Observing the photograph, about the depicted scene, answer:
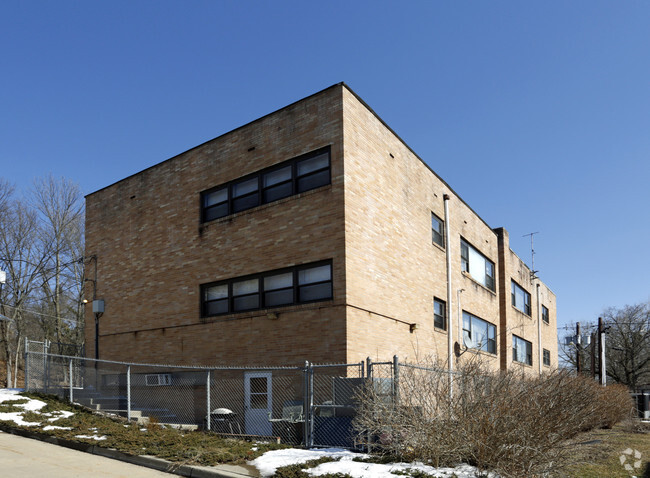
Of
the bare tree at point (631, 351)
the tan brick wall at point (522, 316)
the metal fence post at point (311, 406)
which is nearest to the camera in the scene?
the metal fence post at point (311, 406)

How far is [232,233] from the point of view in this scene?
714 inches

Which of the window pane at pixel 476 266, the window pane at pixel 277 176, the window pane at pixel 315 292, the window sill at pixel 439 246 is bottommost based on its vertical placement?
the window pane at pixel 315 292

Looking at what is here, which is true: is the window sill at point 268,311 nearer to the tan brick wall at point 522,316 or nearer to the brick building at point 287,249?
the brick building at point 287,249

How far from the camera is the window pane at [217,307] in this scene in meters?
18.1

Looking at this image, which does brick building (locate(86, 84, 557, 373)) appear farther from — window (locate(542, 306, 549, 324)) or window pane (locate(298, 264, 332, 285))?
window (locate(542, 306, 549, 324))

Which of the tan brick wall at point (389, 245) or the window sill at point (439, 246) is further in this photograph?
the window sill at point (439, 246)

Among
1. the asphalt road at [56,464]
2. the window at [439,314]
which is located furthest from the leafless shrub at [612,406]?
the asphalt road at [56,464]

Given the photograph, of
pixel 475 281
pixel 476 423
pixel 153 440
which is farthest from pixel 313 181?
pixel 475 281

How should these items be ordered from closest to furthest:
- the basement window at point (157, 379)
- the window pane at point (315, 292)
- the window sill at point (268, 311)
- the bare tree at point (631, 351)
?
the window sill at point (268, 311) < the window pane at point (315, 292) < the basement window at point (157, 379) < the bare tree at point (631, 351)

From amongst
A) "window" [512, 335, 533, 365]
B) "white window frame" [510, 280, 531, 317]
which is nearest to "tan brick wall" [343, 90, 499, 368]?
"white window frame" [510, 280, 531, 317]

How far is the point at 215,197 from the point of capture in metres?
19.1

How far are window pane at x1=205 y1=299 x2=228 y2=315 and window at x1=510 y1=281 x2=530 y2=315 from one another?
17.9 m

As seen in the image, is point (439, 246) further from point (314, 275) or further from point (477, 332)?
point (314, 275)

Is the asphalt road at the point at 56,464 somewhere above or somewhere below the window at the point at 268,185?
below
